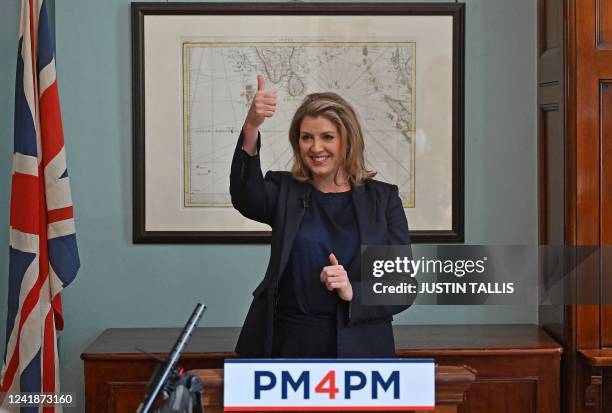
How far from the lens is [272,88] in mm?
3771

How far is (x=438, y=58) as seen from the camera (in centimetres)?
381

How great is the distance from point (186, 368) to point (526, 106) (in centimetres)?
174

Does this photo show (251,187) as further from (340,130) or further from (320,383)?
(320,383)

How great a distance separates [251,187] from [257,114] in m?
0.25

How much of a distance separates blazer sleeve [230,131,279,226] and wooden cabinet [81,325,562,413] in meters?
0.75

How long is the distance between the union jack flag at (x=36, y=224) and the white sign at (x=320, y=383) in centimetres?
161

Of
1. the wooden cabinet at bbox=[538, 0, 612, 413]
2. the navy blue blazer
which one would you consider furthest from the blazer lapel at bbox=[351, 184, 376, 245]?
the wooden cabinet at bbox=[538, 0, 612, 413]

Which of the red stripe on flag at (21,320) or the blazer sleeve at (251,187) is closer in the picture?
the blazer sleeve at (251,187)

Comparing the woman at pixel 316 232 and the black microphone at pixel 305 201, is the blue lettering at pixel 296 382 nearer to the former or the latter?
the woman at pixel 316 232

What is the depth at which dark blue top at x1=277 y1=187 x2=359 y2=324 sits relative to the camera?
9.03 ft

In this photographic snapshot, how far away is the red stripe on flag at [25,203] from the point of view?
3.23 m

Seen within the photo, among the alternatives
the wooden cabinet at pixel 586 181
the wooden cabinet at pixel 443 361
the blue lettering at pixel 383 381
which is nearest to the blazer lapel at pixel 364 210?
the wooden cabinet at pixel 443 361

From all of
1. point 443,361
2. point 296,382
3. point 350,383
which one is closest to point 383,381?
point 350,383

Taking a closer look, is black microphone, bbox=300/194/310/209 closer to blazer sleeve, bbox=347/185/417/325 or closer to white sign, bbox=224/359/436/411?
blazer sleeve, bbox=347/185/417/325
